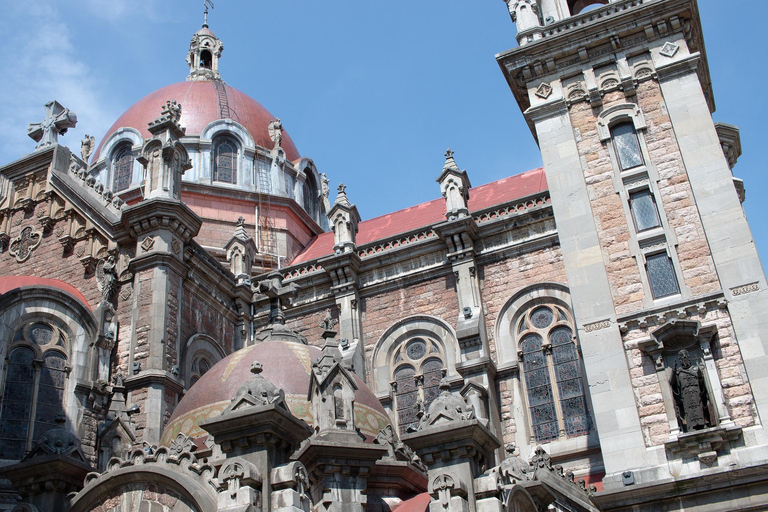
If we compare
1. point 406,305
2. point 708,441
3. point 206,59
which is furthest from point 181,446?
point 206,59

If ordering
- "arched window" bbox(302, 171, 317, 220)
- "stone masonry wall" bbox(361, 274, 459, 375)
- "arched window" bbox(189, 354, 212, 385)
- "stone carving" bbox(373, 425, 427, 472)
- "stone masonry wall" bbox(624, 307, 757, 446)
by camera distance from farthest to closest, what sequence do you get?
"arched window" bbox(302, 171, 317, 220) → "stone masonry wall" bbox(361, 274, 459, 375) → "arched window" bbox(189, 354, 212, 385) → "stone masonry wall" bbox(624, 307, 757, 446) → "stone carving" bbox(373, 425, 427, 472)

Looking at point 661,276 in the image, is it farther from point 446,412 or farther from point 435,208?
point 435,208

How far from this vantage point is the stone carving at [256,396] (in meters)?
8.69

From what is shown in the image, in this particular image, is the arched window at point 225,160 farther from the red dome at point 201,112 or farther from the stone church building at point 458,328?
the stone church building at point 458,328

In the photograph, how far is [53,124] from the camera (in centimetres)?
2070

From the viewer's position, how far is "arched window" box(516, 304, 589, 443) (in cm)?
1934

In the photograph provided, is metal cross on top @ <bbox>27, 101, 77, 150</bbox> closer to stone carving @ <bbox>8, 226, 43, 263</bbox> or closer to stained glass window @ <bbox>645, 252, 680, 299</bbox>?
stone carving @ <bbox>8, 226, 43, 263</bbox>

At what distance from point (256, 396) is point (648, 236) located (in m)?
11.1

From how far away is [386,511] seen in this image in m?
10.6

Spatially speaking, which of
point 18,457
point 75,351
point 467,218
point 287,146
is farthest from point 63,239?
point 287,146

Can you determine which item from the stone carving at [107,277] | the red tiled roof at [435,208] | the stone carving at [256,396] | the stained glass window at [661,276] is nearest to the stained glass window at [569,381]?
the stained glass window at [661,276]

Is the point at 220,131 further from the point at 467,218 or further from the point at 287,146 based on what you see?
the point at 467,218

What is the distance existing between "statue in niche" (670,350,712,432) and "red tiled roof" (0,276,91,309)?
1223 cm

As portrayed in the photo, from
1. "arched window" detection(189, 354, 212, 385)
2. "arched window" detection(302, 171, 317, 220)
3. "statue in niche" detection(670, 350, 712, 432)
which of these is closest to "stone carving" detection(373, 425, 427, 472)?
"statue in niche" detection(670, 350, 712, 432)
